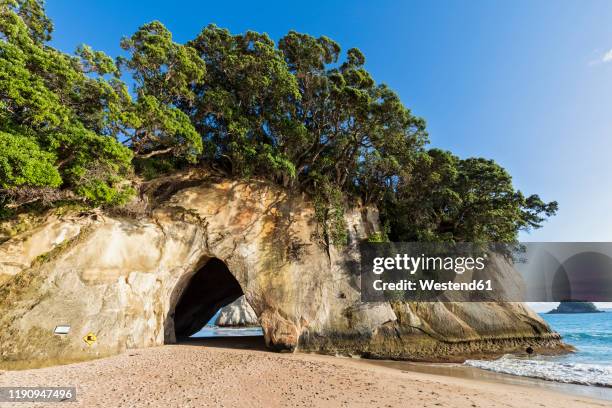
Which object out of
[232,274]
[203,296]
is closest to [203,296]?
[203,296]

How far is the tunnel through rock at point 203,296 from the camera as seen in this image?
19391mm

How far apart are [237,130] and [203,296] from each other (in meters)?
12.9

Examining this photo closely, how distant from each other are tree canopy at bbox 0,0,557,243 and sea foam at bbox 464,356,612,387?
21.8 feet

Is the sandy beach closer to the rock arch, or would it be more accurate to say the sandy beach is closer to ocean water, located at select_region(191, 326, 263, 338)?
the rock arch

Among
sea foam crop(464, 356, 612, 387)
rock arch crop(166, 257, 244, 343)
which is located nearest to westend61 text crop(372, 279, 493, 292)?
sea foam crop(464, 356, 612, 387)

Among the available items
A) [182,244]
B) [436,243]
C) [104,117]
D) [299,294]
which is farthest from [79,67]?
[436,243]

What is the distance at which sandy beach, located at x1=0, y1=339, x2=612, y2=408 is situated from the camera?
239 inches

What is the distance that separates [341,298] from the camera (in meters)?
14.2

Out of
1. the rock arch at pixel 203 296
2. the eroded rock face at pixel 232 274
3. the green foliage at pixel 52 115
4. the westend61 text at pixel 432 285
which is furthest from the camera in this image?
the rock arch at pixel 203 296

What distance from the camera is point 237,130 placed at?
13.7 meters

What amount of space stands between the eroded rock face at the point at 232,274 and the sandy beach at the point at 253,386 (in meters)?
2.01

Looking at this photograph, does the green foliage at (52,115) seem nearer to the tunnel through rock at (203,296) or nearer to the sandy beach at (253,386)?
the sandy beach at (253,386)

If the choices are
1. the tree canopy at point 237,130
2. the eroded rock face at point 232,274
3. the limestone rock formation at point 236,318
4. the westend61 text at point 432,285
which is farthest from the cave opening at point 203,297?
the limestone rock formation at point 236,318

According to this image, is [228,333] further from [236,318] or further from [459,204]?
[459,204]
